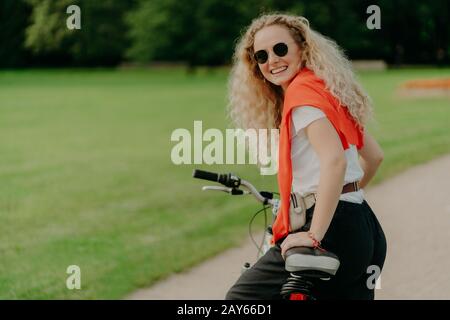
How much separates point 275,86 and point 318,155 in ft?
1.90

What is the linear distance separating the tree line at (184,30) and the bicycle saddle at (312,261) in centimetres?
4606

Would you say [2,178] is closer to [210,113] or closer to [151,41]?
[210,113]

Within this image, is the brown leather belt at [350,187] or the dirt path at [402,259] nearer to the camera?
the brown leather belt at [350,187]

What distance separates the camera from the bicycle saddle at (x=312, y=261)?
8.19ft

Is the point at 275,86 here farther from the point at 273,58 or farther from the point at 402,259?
the point at 402,259

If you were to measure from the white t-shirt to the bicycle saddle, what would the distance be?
0.81ft

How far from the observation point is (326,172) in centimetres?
249

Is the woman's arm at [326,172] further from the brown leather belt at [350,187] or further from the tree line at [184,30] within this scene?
the tree line at [184,30]

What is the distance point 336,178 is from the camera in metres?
2.50

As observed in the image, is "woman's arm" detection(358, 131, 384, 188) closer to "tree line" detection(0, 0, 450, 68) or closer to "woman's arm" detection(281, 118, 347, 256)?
"woman's arm" detection(281, 118, 347, 256)

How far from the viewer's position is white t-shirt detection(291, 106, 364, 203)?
254cm

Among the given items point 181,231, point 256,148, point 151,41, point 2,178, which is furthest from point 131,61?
Answer: point 256,148

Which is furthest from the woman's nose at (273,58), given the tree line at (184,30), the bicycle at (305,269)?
the tree line at (184,30)

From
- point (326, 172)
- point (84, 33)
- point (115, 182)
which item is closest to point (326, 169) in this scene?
point (326, 172)
